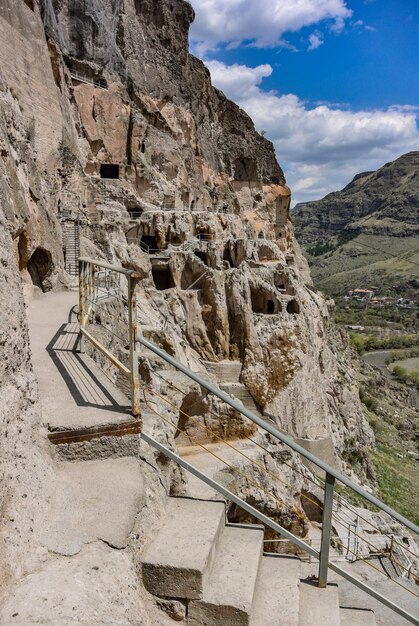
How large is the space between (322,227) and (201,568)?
603ft

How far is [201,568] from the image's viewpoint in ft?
8.01

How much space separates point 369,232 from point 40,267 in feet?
479

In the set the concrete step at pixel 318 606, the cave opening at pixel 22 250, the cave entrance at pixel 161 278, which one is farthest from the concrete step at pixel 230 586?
the cave entrance at pixel 161 278

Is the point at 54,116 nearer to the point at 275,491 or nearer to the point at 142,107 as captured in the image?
the point at 142,107

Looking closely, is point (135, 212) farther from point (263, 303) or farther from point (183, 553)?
point (183, 553)

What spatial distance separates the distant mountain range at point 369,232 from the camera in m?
122

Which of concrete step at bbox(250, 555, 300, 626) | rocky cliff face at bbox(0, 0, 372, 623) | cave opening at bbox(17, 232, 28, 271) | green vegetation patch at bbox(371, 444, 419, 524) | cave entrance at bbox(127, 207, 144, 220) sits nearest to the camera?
concrete step at bbox(250, 555, 300, 626)

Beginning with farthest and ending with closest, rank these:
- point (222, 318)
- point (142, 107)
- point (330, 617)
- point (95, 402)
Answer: point (142, 107) → point (222, 318) → point (95, 402) → point (330, 617)

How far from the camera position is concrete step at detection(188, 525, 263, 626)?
243 cm

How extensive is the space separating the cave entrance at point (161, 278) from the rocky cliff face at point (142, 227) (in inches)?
2.8

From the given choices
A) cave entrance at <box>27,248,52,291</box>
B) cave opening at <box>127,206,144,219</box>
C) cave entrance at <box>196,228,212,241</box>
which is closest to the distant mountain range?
cave opening at <box>127,206,144,219</box>

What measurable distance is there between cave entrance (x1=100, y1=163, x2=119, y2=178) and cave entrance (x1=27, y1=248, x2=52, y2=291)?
19270 millimetres

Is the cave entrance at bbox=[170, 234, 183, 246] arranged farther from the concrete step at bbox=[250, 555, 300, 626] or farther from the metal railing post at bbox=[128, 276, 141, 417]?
the concrete step at bbox=[250, 555, 300, 626]

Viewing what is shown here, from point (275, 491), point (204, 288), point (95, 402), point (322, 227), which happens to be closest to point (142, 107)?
point (204, 288)
